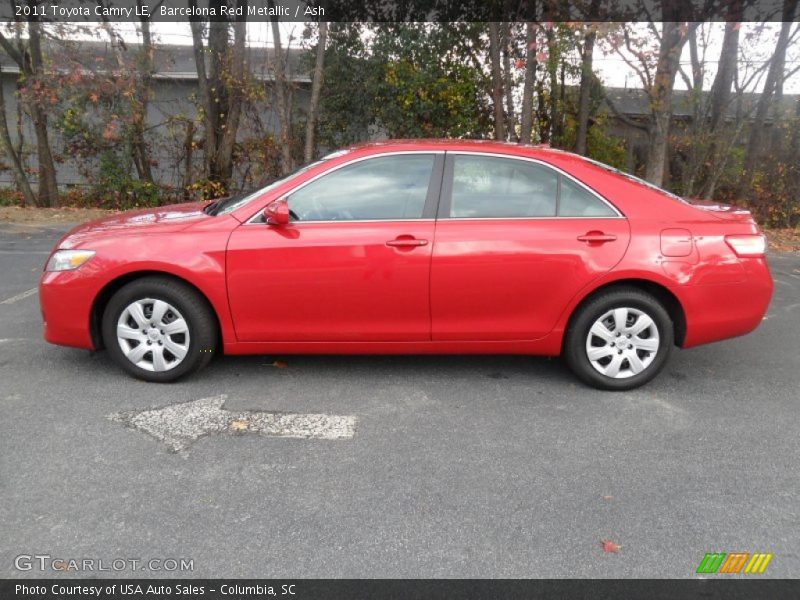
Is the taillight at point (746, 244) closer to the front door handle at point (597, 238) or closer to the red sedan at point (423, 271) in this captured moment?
the red sedan at point (423, 271)

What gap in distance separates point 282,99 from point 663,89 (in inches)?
259

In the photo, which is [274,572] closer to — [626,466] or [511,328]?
[626,466]

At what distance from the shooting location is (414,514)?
9.11ft

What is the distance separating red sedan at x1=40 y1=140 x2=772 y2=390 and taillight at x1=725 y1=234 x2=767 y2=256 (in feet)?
0.04

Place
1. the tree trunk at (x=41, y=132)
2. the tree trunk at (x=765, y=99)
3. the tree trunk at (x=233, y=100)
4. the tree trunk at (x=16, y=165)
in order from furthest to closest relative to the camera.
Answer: the tree trunk at (x=16, y=165)
the tree trunk at (x=233, y=100)
the tree trunk at (x=41, y=132)
the tree trunk at (x=765, y=99)

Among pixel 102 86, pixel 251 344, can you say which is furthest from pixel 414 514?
pixel 102 86

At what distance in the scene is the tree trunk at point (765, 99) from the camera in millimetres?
9938

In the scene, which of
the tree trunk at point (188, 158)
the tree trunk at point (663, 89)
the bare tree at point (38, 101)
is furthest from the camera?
the tree trunk at point (188, 158)

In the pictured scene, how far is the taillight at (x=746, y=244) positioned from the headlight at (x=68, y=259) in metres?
4.08

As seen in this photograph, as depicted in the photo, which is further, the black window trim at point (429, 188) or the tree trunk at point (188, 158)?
the tree trunk at point (188, 158)

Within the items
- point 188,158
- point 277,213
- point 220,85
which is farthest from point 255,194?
point 188,158

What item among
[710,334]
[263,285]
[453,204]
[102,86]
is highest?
[102,86]
